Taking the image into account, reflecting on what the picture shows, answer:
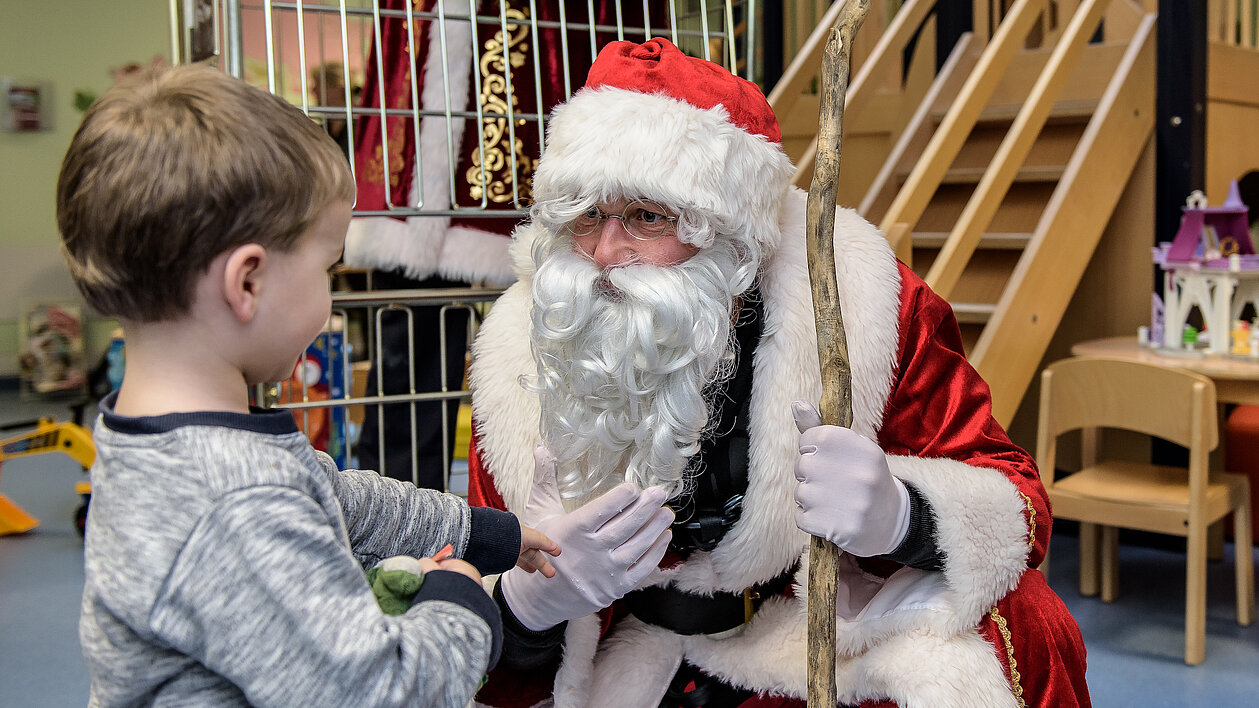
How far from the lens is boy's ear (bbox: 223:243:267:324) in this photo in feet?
2.53

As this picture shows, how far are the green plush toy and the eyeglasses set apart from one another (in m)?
0.57

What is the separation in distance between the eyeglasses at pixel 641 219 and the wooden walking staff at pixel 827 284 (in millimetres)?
237

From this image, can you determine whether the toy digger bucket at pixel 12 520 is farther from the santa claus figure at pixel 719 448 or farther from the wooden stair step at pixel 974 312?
the wooden stair step at pixel 974 312

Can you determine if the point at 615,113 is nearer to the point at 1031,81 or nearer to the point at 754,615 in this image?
the point at 754,615

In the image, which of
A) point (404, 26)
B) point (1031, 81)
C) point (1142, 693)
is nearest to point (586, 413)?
point (404, 26)

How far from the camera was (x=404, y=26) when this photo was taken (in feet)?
6.54

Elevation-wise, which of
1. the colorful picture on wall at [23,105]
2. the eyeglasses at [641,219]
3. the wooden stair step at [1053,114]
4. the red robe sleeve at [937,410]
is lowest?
the red robe sleeve at [937,410]

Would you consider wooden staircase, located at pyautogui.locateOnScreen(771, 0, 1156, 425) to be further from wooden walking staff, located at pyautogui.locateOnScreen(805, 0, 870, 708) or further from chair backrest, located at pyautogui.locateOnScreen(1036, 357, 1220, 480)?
wooden walking staff, located at pyautogui.locateOnScreen(805, 0, 870, 708)

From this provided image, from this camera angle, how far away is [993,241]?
10.1 feet

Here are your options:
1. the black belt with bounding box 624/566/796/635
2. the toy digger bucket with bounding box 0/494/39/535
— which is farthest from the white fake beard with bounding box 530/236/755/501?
the toy digger bucket with bounding box 0/494/39/535

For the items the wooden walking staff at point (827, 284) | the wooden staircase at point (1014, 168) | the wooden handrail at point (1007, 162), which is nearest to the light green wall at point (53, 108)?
the wooden staircase at point (1014, 168)

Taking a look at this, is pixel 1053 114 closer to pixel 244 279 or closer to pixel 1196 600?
pixel 1196 600

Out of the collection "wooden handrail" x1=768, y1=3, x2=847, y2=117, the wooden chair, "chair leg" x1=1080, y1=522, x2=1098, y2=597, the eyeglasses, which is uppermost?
"wooden handrail" x1=768, y1=3, x2=847, y2=117

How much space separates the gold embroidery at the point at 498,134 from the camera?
77.1 inches
